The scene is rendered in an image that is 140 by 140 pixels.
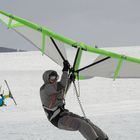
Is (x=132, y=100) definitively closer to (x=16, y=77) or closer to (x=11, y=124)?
(x=11, y=124)

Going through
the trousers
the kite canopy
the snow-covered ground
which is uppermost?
the kite canopy

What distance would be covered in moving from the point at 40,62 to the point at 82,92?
24.3m

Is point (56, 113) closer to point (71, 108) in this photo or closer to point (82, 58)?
point (82, 58)

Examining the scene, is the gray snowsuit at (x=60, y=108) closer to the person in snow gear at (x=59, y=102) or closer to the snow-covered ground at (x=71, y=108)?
the person in snow gear at (x=59, y=102)

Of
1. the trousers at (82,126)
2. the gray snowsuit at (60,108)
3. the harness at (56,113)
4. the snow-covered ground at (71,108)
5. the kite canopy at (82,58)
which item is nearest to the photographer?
the trousers at (82,126)

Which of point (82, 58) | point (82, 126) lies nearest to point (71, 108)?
point (82, 58)

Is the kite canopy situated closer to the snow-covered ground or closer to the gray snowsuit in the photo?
the gray snowsuit

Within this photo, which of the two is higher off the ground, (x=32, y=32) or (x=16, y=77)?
(x=32, y=32)

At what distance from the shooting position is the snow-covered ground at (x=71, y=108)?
11891 mm

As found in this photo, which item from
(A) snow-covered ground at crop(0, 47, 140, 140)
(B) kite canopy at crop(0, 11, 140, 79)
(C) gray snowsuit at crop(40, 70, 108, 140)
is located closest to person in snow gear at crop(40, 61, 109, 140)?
(C) gray snowsuit at crop(40, 70, 108, 140)

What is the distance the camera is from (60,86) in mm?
7242

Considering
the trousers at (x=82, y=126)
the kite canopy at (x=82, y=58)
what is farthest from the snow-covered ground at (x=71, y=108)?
the trousers at (x=82, y=126)

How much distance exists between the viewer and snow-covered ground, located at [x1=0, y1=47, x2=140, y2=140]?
11.9 meters

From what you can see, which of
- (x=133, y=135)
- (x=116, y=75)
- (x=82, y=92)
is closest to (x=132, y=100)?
(x=82, y=92)
